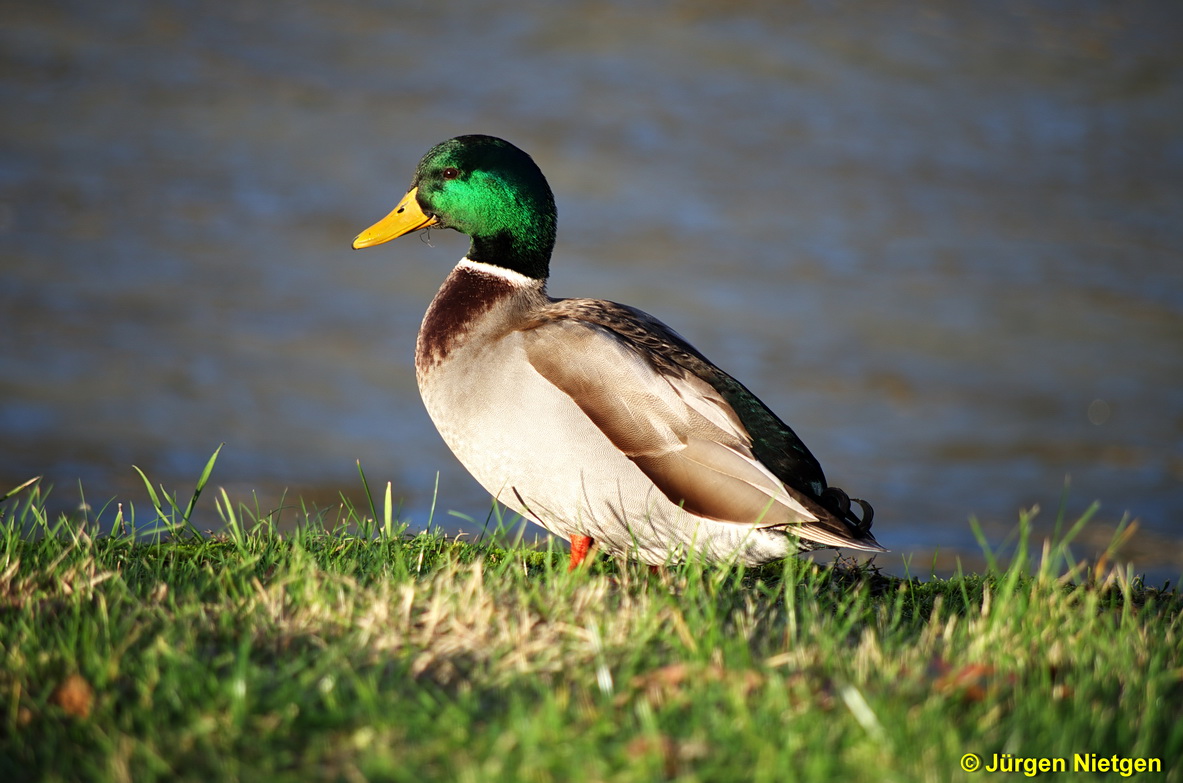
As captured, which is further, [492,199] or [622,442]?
[492,199]

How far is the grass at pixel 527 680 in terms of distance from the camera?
2.12 m

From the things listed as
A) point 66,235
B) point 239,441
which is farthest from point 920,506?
point 66,235

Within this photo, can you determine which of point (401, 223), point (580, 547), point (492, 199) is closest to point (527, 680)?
point (580, 547)

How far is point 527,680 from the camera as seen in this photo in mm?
2424

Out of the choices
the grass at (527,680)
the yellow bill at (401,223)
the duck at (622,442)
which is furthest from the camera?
the yellow bill at (401,223)

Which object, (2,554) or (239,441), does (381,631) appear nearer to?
(2,554)

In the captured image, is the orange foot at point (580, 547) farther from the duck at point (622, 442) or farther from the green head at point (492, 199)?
the green head at point (492, 199)

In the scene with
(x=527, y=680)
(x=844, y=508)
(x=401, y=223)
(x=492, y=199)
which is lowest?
(x=527, y=680)

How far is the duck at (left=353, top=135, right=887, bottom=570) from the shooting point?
355 centimetres

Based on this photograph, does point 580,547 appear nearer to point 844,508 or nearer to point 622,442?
point 622,442

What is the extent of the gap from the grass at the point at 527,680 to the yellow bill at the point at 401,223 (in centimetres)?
161

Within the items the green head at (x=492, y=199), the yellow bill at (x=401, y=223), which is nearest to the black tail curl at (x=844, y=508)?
the green head at (x=492, y=199)

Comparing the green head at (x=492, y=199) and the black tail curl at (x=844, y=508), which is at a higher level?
the green head at (x=492, y=199)

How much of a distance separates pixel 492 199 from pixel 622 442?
1136mm
